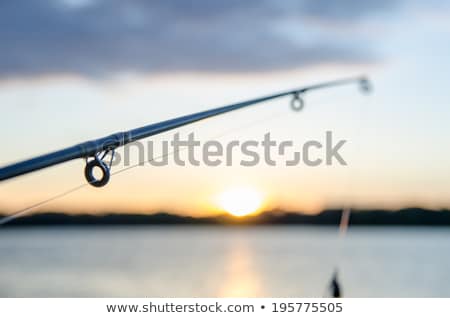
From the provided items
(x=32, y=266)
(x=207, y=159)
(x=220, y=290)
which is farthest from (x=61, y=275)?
(x=207, y=159)

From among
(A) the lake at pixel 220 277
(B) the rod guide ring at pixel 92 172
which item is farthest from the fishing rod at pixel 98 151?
(A) the lake at pixel 220 277

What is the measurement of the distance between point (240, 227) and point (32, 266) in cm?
3741

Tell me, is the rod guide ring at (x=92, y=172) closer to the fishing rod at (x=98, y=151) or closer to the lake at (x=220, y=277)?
the fishing rod at (x=98, y=151)

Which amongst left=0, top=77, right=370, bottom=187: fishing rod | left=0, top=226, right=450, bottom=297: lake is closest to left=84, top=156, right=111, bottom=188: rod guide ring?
left=0, top=77, right=370, bottom=187: fishing rod

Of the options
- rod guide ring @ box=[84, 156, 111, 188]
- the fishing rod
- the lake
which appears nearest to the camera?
the fishing rod

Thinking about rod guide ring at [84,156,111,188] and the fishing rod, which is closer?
the fishing rod

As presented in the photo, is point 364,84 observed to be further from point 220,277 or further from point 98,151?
point 220,277

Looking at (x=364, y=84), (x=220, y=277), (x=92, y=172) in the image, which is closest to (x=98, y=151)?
(x=92, y=172)

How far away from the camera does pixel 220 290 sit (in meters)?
16.8

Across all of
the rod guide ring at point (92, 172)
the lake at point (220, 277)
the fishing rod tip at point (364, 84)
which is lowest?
the rod guide ring at point (92, 172)

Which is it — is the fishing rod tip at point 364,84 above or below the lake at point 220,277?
below

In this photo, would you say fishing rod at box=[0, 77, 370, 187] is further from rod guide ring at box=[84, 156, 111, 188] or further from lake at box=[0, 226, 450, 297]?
lake at box=[0, 226, 450, 297]

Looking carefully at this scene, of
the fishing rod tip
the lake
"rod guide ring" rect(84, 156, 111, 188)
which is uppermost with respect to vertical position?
the lake

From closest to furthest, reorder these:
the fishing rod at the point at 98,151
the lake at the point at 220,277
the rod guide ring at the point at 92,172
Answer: the fishing rod at the point at 98,151
the rod guide ring at the point at 92,172
the lake at the point at 220,277
